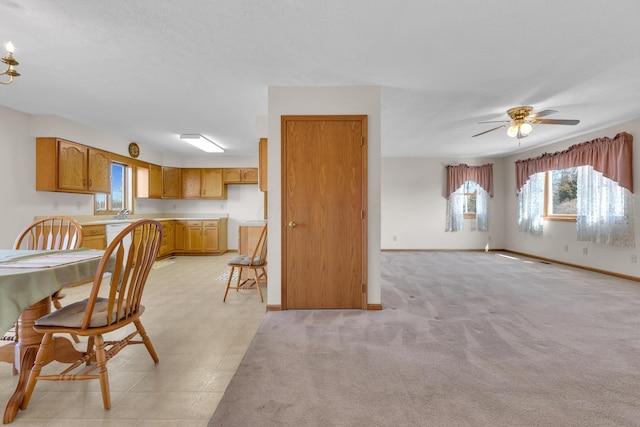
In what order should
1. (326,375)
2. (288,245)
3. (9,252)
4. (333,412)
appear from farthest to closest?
(288,245) < (9,252) < (326,375) < (333,412)

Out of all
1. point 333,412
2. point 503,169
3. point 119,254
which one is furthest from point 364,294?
point 503,169

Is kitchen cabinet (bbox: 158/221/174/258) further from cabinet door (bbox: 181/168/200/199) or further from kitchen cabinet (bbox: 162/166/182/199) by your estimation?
cabinet door (bbox: 181/168/200/199)

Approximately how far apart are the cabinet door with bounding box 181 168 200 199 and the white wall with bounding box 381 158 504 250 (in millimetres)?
4580

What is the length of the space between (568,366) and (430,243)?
220 inches

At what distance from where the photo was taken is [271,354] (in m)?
2.17

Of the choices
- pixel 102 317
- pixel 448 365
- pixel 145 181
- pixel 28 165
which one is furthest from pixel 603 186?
pixel 28 165

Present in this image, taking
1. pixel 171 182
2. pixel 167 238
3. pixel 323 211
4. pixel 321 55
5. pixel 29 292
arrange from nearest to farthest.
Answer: pixel 29 292 < pixel 321 55 < pixel 323 211 < pixel 167 238 < pixel 171 182

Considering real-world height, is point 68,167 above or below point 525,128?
below

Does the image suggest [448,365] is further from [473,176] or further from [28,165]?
[473,176]

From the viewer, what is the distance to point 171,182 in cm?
696

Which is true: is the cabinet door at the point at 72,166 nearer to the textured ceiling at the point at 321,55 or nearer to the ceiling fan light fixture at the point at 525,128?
the textured ceiling at the point at 321,55

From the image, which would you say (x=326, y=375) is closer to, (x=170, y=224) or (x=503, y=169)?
(x=170, y=224)

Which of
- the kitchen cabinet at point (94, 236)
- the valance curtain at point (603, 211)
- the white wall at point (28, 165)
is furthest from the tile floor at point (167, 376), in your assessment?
the valance curtain at point (603, 211)

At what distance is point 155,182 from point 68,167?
2.22 meters
